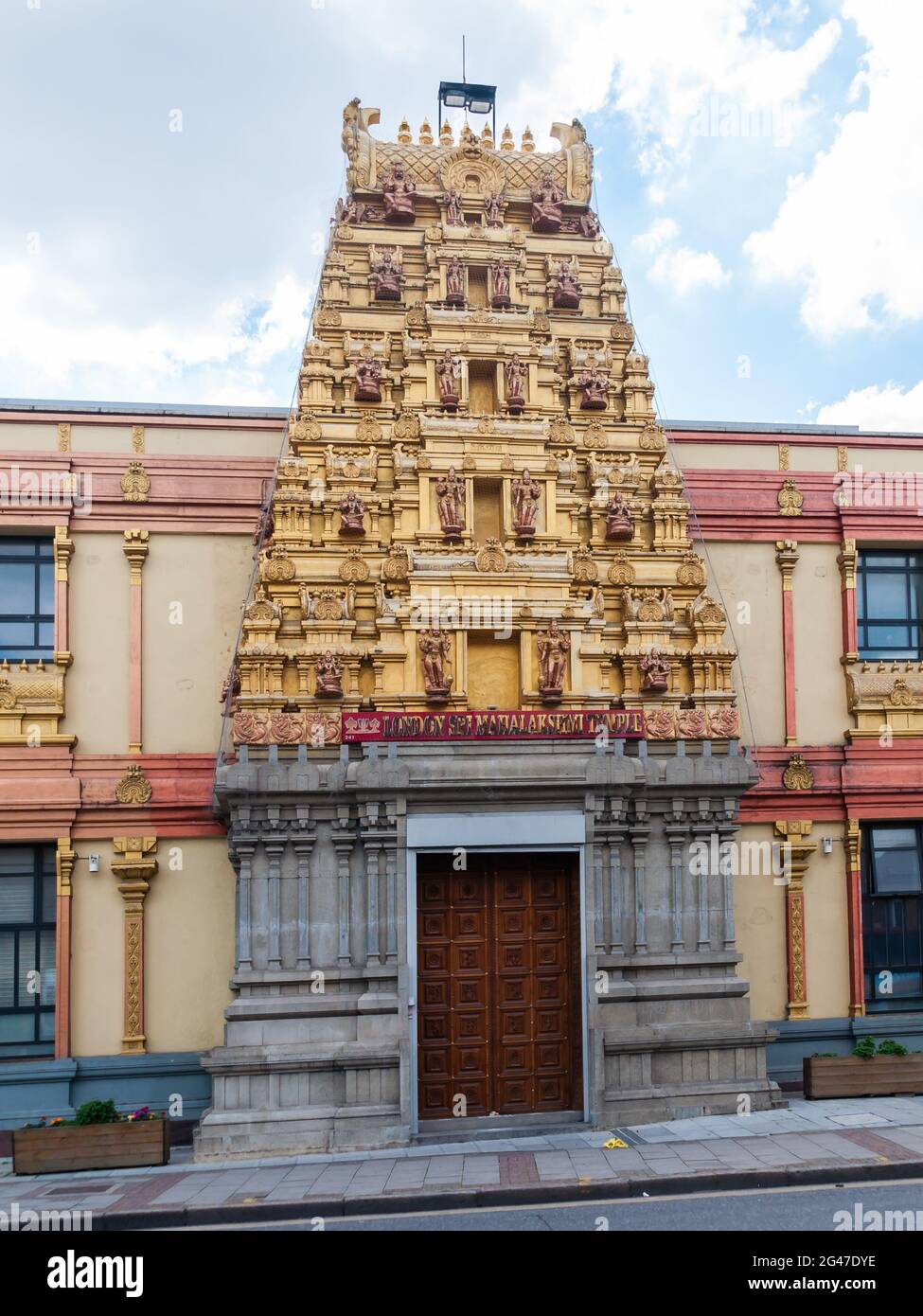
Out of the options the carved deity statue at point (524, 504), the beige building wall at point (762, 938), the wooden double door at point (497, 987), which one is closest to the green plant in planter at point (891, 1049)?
the beige building wall at point (762, 938)

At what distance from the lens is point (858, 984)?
20.0 m

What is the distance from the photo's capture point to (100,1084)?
59.4 ft

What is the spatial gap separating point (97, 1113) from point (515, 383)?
532 inches

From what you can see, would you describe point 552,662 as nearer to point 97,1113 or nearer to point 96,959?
point 96,959

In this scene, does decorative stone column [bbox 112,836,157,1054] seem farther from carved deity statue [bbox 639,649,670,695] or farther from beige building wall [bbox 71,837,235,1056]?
carved deity statue [bbox 639,649,670,695]

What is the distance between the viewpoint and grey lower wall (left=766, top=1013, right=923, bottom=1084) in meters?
19.6

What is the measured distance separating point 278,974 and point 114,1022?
3.81m

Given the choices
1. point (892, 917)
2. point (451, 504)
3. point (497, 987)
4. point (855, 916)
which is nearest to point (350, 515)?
point (451, 504)

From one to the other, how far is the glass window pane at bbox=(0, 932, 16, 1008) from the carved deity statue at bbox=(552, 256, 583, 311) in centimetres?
1496

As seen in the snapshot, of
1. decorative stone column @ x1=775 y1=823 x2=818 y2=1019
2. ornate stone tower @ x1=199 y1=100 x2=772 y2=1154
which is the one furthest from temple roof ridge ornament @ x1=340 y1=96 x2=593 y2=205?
decorative stone column @ x1=775 y1=823 x2=818 y2=1019

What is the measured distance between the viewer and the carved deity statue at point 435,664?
57.7ft

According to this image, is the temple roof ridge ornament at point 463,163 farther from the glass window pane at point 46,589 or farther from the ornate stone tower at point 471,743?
the glass window pane at point 46,589
